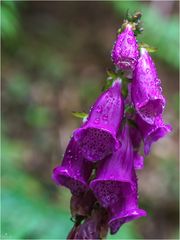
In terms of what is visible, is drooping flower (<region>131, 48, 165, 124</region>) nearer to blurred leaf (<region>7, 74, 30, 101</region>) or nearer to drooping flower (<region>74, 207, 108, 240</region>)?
drooping flower (<region>74, 207, 108, 240</region>)

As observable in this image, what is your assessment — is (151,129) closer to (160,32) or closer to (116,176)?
(116,176)

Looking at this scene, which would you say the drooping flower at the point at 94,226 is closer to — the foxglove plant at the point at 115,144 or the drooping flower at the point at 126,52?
the foxglove plant at the point at 115,144

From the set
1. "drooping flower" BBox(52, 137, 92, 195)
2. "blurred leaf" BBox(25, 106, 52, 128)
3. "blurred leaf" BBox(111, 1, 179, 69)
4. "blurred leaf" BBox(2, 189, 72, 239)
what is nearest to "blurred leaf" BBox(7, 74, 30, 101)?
"blurred leaf" BBox(25, 106, 52, 128)

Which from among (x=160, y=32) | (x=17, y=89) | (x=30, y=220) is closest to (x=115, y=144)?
(x=30, y=220)

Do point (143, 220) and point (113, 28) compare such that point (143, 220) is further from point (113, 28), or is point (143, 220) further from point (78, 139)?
point (78, 139)

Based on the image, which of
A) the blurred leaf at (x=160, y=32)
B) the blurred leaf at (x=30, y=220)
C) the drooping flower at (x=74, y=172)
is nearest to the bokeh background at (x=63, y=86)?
the blurred leaf at (x=160, y=32)

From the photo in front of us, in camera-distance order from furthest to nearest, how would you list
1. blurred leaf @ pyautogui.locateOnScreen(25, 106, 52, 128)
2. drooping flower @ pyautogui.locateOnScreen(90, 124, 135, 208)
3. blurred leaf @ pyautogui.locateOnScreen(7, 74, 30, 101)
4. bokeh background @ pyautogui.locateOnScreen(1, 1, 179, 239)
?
1. blurred leaf @ pyautogui.locateOnScreen(7, 74, 30, 101)
2. blurred leaf @ pyautogui.locateOnScreen(25, 106, 52, 128)
3. bokeh background @ pyautogui.locateOnScreen(1, 1, 179, 239)
4. drooping flower @ pyautogui.locateOnScreen(90, 124, 135, 208)
